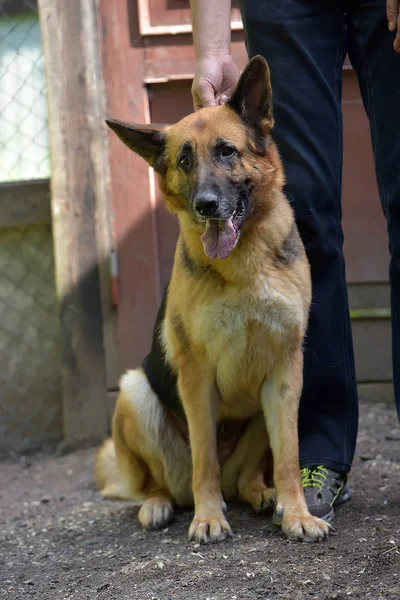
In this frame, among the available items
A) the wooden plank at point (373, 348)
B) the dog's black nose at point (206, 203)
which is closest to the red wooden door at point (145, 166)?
the wooden plank at point (373, 348)

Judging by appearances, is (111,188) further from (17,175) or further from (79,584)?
(79,584)

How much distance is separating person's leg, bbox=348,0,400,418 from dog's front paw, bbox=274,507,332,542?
1.61ft

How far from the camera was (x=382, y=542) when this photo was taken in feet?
7.71

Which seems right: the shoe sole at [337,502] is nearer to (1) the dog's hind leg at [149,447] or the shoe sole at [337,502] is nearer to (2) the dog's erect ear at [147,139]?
(1) the dog's hind leg at [149,447]

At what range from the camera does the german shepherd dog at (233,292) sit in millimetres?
2576

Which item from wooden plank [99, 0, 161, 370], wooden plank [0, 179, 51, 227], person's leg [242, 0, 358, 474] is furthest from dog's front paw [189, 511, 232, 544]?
wooden plank [0, 179, 51, 227]

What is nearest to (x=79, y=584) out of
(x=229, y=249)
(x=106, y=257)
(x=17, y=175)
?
(x=229, y=249)

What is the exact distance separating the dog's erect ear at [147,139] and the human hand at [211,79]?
7.7 inches

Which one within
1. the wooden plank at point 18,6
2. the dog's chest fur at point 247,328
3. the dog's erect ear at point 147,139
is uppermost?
the wooden plank at point 18,6

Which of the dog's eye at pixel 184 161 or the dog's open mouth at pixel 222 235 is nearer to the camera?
the dog's open mouth at pixel 222 235

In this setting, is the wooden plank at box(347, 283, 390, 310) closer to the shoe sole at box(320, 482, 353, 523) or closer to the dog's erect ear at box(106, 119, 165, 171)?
the shoe sole at box(320, 482, 353, 523)

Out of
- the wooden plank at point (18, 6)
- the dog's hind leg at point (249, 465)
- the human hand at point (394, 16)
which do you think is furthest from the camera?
the wooden plank at point (18, 6)

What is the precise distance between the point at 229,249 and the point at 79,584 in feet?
3.81

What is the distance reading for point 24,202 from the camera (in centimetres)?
462
